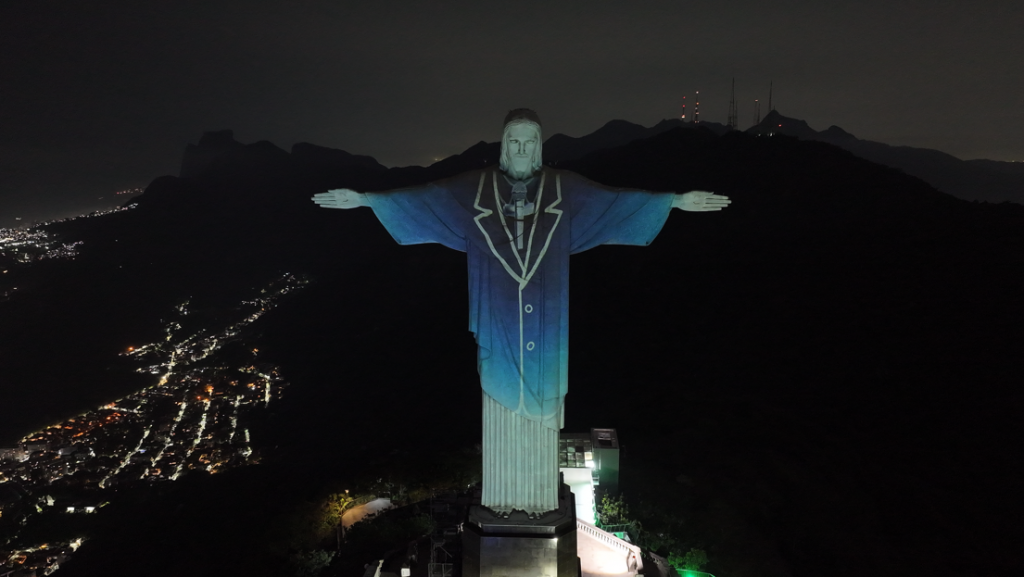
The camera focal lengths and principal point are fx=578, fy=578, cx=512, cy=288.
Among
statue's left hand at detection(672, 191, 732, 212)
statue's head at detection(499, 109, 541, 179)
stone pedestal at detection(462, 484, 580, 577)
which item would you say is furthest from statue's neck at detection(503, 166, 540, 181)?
stone pedestal at detection(462, 484, 580, 577)

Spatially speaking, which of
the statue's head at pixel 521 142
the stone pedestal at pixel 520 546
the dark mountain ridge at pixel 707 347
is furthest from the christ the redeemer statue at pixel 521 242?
the dark mountain ridge at pixel 707 347

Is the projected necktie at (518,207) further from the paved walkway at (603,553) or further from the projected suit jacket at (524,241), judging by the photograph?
the paved walkway at (603,553)

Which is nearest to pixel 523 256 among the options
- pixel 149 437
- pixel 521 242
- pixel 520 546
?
pixel 521 242

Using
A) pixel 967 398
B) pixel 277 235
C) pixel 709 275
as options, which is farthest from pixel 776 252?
pixel 277 235

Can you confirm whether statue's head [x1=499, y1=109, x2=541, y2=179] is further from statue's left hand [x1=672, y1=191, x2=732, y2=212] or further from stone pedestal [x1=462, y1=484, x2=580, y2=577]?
stone pedestal [x1=462, y1=484, x2=580, y2=577]

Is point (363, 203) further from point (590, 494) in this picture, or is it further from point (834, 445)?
point (834, 445)
